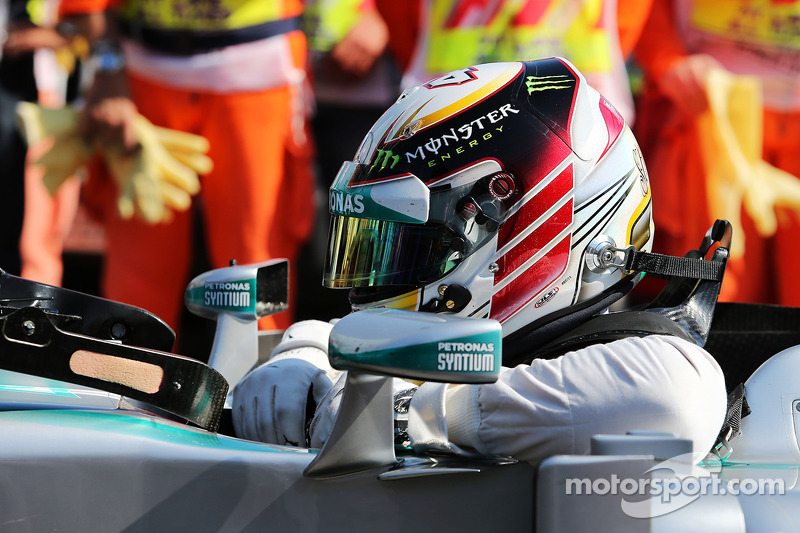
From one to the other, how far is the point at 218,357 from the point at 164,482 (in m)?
0.94

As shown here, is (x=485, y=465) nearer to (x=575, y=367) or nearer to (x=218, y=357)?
(x=575, y=367)

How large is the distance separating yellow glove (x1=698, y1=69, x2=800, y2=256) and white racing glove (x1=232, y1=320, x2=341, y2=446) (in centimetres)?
267

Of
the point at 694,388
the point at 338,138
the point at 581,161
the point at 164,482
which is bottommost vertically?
the point at 164,482

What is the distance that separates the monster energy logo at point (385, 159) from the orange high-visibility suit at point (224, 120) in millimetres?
2226

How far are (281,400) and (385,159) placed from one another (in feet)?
1.66

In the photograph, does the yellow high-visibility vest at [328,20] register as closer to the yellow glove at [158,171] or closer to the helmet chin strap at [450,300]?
the yellow glove at [158,171]

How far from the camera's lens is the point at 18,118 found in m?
4.42

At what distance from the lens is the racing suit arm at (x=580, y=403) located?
1480 mm

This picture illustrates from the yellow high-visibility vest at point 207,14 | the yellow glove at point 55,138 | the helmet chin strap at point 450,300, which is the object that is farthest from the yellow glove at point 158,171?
the helmet chin strap at point 450,300

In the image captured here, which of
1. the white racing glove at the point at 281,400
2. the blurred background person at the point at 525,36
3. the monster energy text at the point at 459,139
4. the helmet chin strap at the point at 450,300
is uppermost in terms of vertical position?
the blurred background person at the point at 525,36

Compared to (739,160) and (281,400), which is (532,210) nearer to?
(281,400)

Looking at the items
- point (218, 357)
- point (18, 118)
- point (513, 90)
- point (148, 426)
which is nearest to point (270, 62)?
point (18, 118)

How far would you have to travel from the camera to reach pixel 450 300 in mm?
1886

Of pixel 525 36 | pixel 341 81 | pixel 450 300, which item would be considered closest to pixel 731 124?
pixel 525 36
